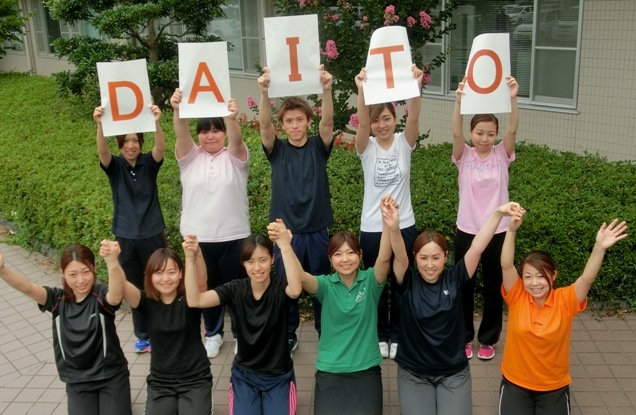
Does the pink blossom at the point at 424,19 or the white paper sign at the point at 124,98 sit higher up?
the pink blossom at the point at 424,19

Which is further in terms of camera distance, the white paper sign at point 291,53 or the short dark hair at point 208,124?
the short dark hair at point 208,124

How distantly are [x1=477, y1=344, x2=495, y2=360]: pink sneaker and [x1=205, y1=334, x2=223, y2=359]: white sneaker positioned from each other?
6.35 ft

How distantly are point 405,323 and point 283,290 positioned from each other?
0.78 meters

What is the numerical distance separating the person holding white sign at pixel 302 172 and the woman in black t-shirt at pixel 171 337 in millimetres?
773

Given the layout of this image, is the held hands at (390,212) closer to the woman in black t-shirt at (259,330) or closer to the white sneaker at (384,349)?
the woman in black t-shirt at (259,330)

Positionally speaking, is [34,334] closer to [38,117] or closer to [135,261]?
[135,261]

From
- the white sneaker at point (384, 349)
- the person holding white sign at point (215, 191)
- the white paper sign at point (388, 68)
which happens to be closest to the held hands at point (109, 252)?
the person holding white sign at point (215, 191)

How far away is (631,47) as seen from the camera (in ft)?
25.6

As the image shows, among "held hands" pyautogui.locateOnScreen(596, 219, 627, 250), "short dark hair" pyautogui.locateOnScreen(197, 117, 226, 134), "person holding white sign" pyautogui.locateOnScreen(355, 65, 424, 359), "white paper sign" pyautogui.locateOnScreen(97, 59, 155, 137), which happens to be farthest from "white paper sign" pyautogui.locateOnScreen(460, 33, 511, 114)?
"white paper sign" pyautogui.locateOnScreen(97, 59, 155, 137)

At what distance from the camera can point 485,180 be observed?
4.35m

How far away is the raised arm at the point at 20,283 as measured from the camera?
146 inches

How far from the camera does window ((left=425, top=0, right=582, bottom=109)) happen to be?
339 inches

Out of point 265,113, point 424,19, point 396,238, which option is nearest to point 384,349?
point 396,238

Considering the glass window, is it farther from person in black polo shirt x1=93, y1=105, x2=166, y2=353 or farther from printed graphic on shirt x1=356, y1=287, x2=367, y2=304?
printed graphic on shirt x1=356, y1=287, x2=367, y2=304
